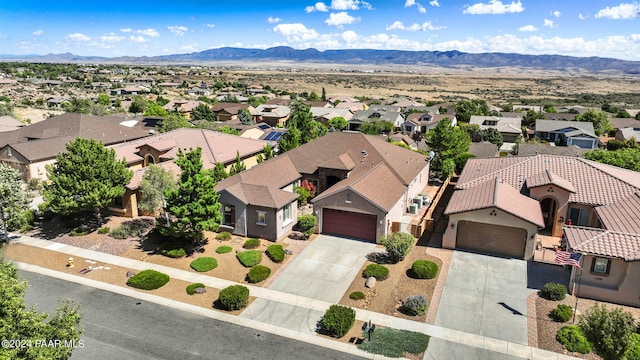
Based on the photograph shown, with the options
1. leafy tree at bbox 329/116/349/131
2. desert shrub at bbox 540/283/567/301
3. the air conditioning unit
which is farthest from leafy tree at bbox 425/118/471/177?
leafy tree at bbox 329/116/349/131

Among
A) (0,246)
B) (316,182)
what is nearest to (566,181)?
(316,182)

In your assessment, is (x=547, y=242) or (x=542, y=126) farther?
(x=542, y=126)

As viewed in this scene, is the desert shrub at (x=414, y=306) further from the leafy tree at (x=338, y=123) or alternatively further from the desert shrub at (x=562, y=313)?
the leafy tree at (x=338, y=123)

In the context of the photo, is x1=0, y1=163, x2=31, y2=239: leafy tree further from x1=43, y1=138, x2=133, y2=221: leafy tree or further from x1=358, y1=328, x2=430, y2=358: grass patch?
x1=358, y1=328, x2=430, y2=358: grass patch

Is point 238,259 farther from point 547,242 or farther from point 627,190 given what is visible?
point 627,190

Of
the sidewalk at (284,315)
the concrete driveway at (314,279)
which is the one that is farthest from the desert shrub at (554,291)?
the concrete driveway at (314,279)
